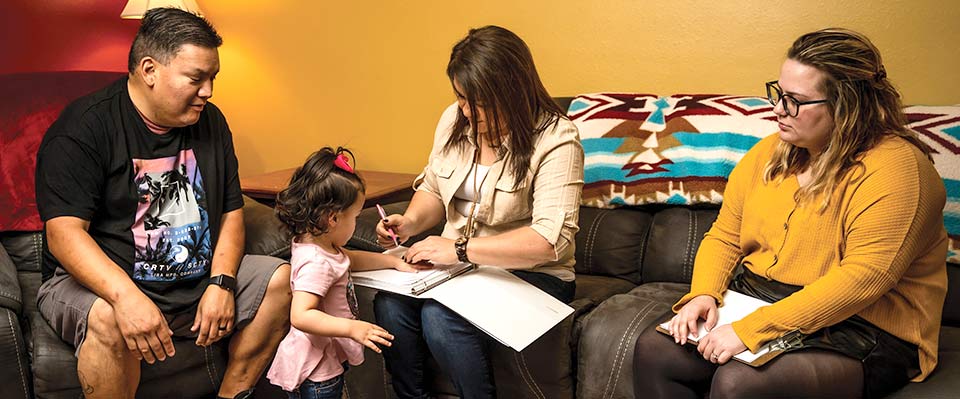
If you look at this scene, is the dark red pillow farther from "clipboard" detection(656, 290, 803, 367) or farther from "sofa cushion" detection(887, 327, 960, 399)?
"sofa cushion" detection(887, 327, 960, 399)

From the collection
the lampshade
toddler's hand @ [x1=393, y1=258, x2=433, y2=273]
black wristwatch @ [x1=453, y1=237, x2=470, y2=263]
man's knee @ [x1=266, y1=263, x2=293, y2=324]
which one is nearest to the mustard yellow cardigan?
black wristwatch @ [x1=453, y1=237, x2=470, y2=263]

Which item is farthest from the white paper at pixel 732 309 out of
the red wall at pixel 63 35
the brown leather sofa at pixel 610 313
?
the red wall at pixel 63 35

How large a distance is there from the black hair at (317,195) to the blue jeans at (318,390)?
332 mm

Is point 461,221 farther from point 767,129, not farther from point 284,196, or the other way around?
point 767,129

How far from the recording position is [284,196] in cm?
183

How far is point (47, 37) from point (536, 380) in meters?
2.30

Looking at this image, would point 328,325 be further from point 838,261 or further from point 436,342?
point 838,261

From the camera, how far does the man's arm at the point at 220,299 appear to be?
1.95m

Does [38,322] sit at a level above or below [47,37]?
below

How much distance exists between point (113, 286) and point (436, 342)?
736 millimetres

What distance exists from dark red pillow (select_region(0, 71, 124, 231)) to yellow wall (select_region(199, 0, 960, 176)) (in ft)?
3.50

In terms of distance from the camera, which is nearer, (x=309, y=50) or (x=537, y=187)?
(x=537, y=187)

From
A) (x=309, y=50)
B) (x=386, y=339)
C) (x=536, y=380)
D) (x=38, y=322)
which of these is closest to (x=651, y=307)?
(x=536, y=380)

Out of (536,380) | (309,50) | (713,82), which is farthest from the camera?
(309,50)
